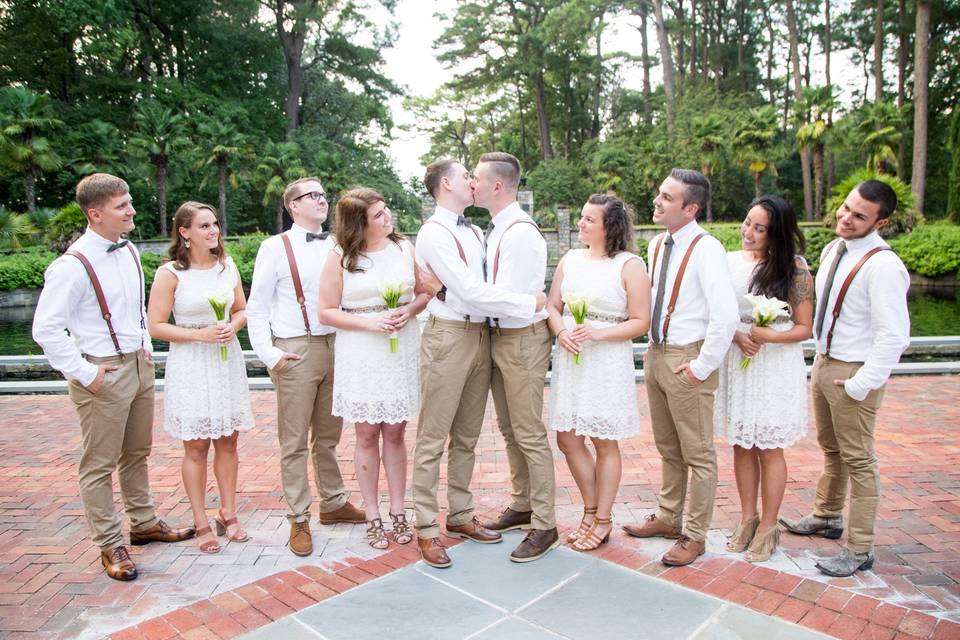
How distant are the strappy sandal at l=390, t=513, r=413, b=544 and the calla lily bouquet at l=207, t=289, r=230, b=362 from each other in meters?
1.30

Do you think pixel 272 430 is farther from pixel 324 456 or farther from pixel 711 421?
pixel 711 421

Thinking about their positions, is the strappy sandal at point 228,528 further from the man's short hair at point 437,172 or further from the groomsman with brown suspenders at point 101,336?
the man's short hair at point 437,172

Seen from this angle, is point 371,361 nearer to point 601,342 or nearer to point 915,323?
point 601,342

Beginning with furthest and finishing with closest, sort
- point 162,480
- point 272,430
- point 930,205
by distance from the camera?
point 930,205
point 272,430
point 162,480

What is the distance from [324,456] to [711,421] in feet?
7.18

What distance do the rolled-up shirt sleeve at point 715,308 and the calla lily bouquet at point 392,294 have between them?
59.2 inches

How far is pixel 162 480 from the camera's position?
4910 mm

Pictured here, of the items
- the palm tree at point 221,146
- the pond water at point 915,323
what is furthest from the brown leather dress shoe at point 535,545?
the palm tree at point 221,146

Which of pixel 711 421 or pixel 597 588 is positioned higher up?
pixel 711 421

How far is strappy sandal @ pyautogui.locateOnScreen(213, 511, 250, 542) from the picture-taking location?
12.6ft

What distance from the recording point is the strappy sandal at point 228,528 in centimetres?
384

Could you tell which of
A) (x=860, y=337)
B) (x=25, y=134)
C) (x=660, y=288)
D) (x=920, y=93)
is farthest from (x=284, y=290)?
(x=920, y=93)

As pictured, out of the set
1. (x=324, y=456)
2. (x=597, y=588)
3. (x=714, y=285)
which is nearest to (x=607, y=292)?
(x=714, y=285)

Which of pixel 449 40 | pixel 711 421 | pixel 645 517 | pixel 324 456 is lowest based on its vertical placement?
pixel 645 517
